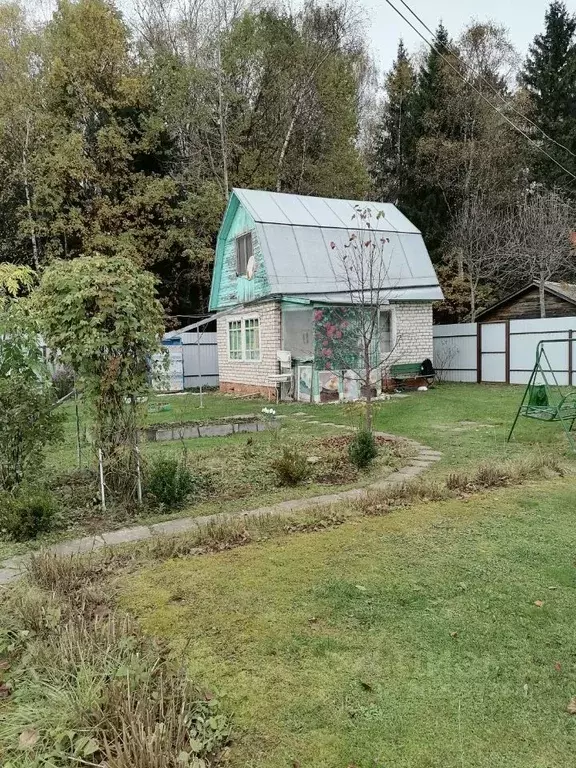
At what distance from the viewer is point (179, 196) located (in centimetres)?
2278

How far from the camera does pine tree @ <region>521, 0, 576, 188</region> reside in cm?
2411

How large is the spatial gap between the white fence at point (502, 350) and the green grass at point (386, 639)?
38.0 feet

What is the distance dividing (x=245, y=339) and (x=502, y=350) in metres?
7.41

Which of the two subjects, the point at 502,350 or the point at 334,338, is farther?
the point at 502,350

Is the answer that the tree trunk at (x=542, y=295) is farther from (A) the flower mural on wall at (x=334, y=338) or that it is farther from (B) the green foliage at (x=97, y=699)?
(B) the green foliage at (x=97, y=699)

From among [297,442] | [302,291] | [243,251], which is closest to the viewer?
[297,442]

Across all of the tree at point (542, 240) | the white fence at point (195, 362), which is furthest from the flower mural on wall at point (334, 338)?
the tree at point (542, 240)

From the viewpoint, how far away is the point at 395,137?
27891mm

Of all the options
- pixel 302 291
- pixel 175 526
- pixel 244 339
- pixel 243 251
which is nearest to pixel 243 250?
pixel 243 251

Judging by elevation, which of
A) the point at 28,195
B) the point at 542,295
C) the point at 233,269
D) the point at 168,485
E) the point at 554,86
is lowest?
the point at 168,485

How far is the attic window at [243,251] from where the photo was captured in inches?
581

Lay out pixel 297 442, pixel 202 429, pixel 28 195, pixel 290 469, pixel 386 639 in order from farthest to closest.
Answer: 1. pixel 28 195
2. pixel 202 429
3. pixel 297 442
4. pixel 290 469
5. pixel 386 639

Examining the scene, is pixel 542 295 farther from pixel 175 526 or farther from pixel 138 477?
pixel 175 526

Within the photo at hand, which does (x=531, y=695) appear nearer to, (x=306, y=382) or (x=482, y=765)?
(x=482, y=765)
